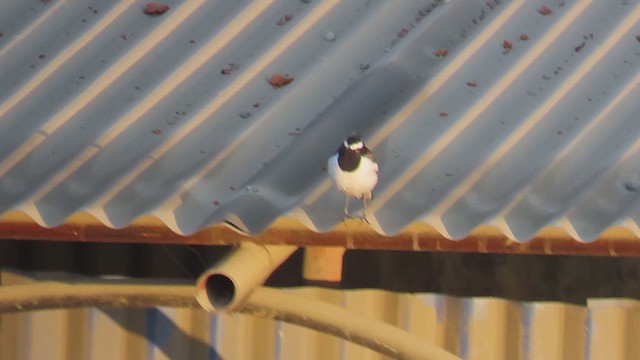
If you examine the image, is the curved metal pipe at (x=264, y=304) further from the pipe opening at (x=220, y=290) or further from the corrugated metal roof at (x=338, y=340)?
the corrugated metal roof at (x=338, y=340)

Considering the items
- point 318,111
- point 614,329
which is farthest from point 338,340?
point 614,329

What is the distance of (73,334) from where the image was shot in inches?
140

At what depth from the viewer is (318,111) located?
10.5 feet

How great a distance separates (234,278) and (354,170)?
0.41 meters

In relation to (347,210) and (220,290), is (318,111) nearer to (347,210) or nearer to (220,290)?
(347,210)

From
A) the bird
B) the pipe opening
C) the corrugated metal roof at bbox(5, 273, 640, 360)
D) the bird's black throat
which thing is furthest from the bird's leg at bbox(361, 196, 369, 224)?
the corrugated metal roof at bbox(5, 273, 640, 360)

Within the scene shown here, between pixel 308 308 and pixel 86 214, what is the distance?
661mm

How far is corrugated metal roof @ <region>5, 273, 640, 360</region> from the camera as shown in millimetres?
3500

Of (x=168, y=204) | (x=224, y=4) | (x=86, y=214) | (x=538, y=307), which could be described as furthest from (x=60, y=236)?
(x=538, y=307)

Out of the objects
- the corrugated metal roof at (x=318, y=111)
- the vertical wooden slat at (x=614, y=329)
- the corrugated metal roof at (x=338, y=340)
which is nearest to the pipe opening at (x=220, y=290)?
the corrugated metal roof at (x=318, y=111)

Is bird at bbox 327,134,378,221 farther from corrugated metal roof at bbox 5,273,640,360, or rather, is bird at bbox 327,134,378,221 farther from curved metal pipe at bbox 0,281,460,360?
corrugated metal roof at bbox 5,273,640,360

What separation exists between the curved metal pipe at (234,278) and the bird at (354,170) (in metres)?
0.26

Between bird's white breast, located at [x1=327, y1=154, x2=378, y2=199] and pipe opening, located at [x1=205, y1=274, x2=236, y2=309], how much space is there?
0.39 m

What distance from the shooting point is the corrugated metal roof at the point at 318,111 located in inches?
113
